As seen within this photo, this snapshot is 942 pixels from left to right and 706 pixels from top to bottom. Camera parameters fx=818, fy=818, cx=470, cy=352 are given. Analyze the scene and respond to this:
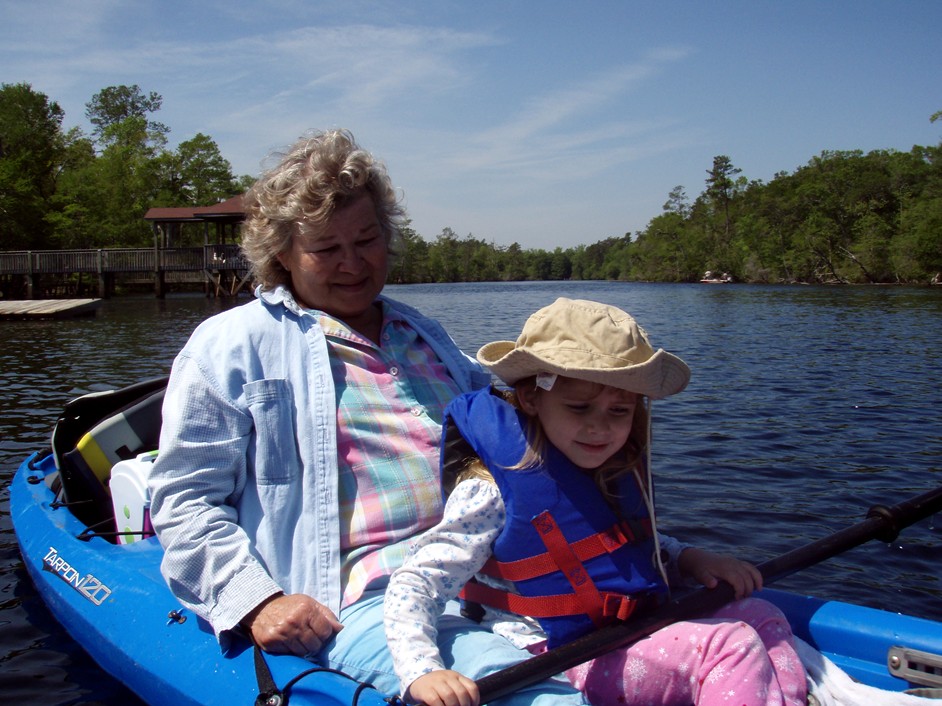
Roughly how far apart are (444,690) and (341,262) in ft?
4.88

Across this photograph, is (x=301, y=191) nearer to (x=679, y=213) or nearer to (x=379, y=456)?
(x=379, y=456)

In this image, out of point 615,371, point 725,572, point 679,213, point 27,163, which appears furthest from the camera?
point 679,213

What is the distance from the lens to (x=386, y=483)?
2.58 meters

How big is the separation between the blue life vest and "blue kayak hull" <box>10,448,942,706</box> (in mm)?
495

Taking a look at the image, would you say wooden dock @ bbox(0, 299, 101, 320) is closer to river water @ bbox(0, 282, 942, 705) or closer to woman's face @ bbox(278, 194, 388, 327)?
river water @ bbox(0, 282, 942, 705)

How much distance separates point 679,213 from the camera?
10931 cm

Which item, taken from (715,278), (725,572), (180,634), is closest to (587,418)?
(725,572)

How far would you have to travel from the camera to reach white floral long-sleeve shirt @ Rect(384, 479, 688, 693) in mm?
2006

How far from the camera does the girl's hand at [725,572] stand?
2402 millimetres

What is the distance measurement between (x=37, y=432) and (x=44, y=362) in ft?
23.1

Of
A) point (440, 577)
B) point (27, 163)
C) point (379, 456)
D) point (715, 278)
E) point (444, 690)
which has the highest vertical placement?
point (27, 163)

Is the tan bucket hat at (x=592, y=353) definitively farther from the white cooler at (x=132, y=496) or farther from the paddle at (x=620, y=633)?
the white cooler at (x=132, y=496)

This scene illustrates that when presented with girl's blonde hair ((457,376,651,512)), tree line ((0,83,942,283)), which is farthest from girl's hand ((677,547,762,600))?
tree line ((0,83,942,283))

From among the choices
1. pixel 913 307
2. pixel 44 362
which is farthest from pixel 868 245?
pixel 44 362
